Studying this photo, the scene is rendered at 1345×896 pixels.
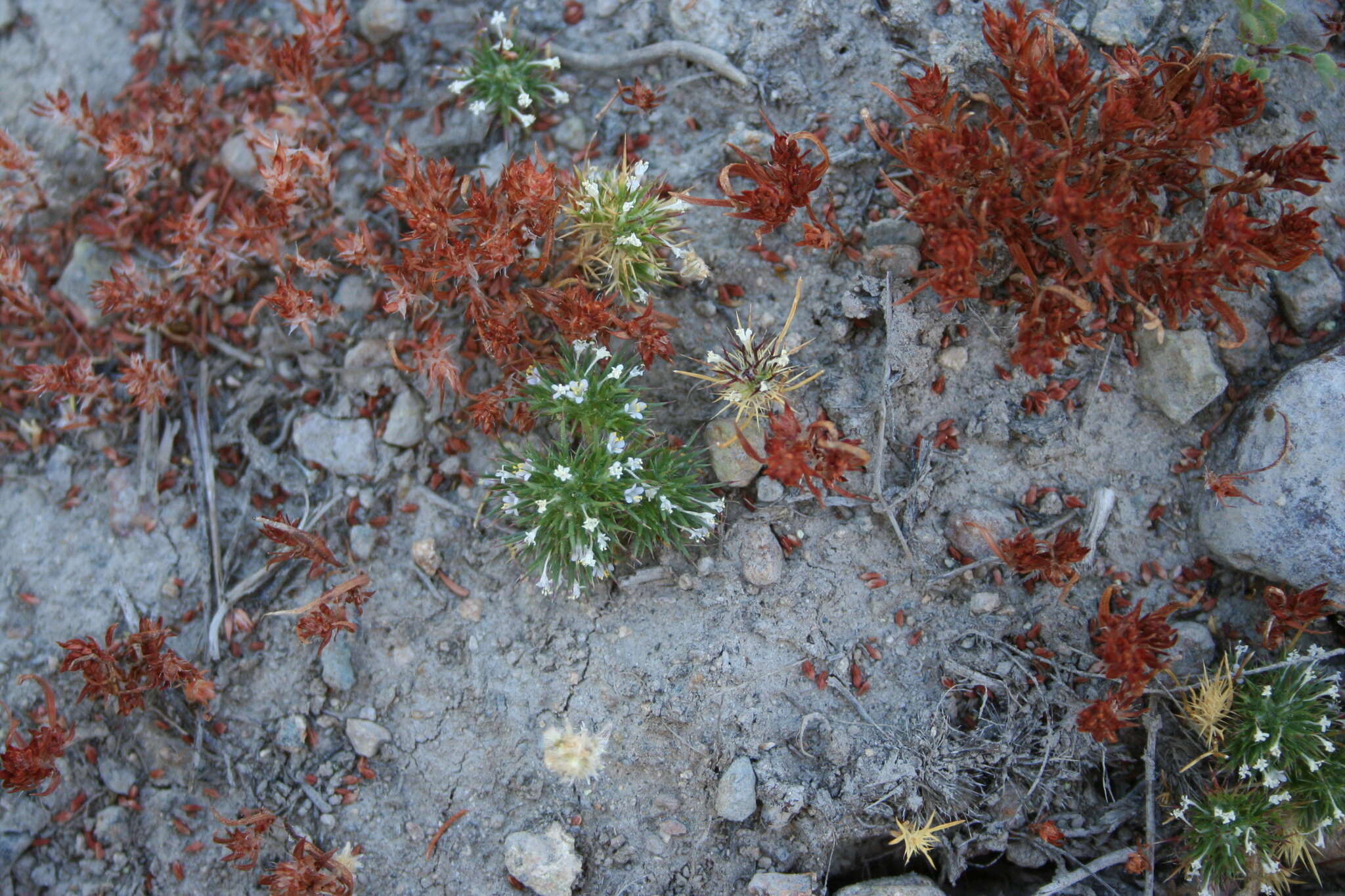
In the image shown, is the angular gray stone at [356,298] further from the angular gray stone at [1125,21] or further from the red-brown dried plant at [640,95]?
the angular gray stone at [1125,21]

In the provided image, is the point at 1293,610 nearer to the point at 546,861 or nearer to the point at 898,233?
the point at 898,233

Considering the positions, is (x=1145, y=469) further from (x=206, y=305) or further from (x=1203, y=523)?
(x=206, y=305)

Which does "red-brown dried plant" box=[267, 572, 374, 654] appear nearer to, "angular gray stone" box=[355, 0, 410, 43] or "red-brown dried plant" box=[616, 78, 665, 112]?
"red-brown dried plant" box=[616, 78, 665, 112]

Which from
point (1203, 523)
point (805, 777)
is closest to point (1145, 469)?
point (1203, 523)

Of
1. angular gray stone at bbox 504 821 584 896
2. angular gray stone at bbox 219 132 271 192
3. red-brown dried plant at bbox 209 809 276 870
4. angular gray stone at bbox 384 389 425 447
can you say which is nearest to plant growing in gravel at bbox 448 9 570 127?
angular gray stone at bbox 219 132 271 192

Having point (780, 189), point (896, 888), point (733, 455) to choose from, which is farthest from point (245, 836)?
point (780, 189)
